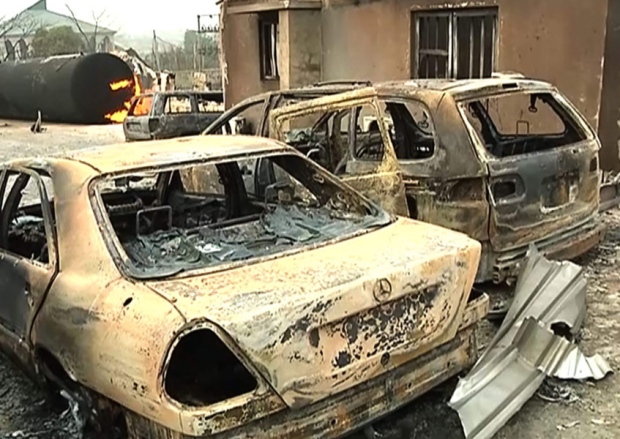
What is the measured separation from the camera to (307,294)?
308cm

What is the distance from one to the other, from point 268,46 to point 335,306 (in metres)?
13.0

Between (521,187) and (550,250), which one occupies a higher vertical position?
(521,187)

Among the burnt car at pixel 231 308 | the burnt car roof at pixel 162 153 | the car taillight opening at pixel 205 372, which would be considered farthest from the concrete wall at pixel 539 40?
the car taillight opening at pixel 205 372

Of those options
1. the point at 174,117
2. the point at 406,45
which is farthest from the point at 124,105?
the point at 406,45

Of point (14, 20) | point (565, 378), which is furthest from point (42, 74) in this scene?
point (565, 378)

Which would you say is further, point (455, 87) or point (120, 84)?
point (120, 84)

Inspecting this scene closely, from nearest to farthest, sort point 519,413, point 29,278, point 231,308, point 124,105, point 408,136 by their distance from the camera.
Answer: point 231,308 < point 29,278 < point 519,413 < point 408,136 < point 124,105

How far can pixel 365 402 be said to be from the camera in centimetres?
331

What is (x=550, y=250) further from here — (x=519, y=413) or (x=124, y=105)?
(x=124, y=105)

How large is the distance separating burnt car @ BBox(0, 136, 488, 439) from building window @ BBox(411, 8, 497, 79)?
7.20 metres

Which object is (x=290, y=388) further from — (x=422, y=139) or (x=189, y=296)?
(x=422, y=139)

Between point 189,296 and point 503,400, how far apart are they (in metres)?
1.85

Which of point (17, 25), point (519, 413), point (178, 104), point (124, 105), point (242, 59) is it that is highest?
point (17, 25)

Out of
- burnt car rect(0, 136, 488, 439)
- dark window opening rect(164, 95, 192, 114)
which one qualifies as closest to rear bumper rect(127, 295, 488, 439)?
burnt car rect(0, 136, 488, 439)
